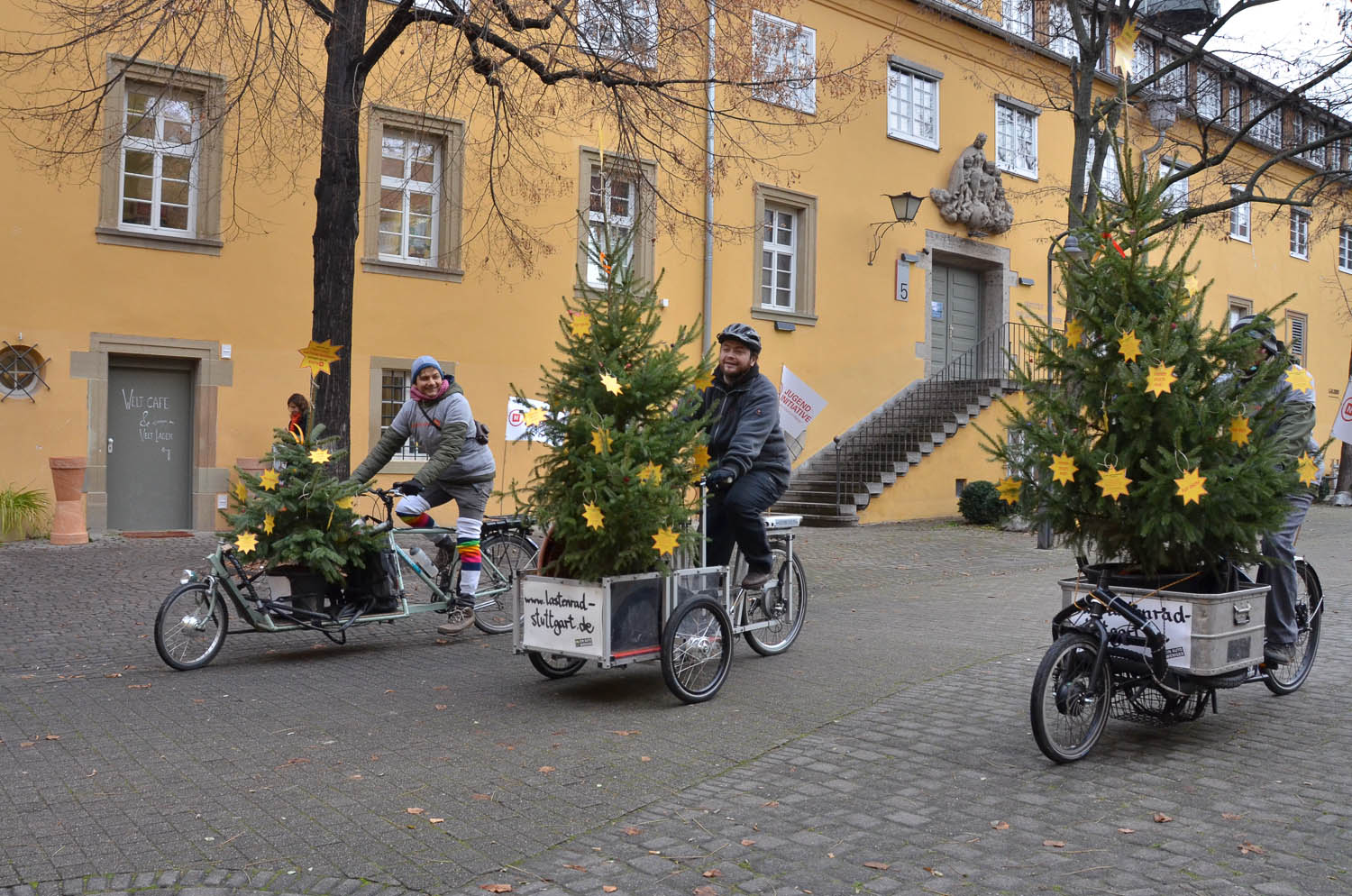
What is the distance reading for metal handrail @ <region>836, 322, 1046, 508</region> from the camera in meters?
19.7

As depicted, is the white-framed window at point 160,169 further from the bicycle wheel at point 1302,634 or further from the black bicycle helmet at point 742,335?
the bicycle wheel at point 1302,634

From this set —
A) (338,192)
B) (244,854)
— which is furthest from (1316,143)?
(244,854)

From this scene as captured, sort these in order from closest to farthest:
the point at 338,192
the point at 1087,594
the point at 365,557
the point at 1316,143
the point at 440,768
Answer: the point at 440,768, the point at 1087,594, the point at 365,557, the point at 338,192, the point at 1316,143

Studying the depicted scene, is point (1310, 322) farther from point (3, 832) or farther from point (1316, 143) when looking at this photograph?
point (3, 832)

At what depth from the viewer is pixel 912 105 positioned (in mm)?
22453

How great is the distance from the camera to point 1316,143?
1834 centimetres

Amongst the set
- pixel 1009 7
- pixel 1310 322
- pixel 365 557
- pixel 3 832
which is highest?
pixel 1009 7

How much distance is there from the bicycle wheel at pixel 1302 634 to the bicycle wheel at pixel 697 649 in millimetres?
2792

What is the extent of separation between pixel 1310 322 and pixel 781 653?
107 feet

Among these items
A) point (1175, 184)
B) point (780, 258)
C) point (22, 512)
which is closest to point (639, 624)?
point (22, 512)

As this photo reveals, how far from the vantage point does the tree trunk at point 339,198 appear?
1127 centimetres

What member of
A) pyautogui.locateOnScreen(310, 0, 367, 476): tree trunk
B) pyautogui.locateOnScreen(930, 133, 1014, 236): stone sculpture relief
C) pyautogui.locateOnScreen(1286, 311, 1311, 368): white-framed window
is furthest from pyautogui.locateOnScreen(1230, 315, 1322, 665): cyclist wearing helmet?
pyautogui.locateOnScreen(1286, 311, 1311, 368): white-framed window

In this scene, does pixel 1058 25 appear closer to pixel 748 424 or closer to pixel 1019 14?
pixel 1019 14

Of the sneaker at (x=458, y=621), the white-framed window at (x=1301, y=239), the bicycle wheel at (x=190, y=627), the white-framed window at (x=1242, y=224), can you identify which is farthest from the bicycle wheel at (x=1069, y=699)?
the white-framed window at (x=1301, y=239)
